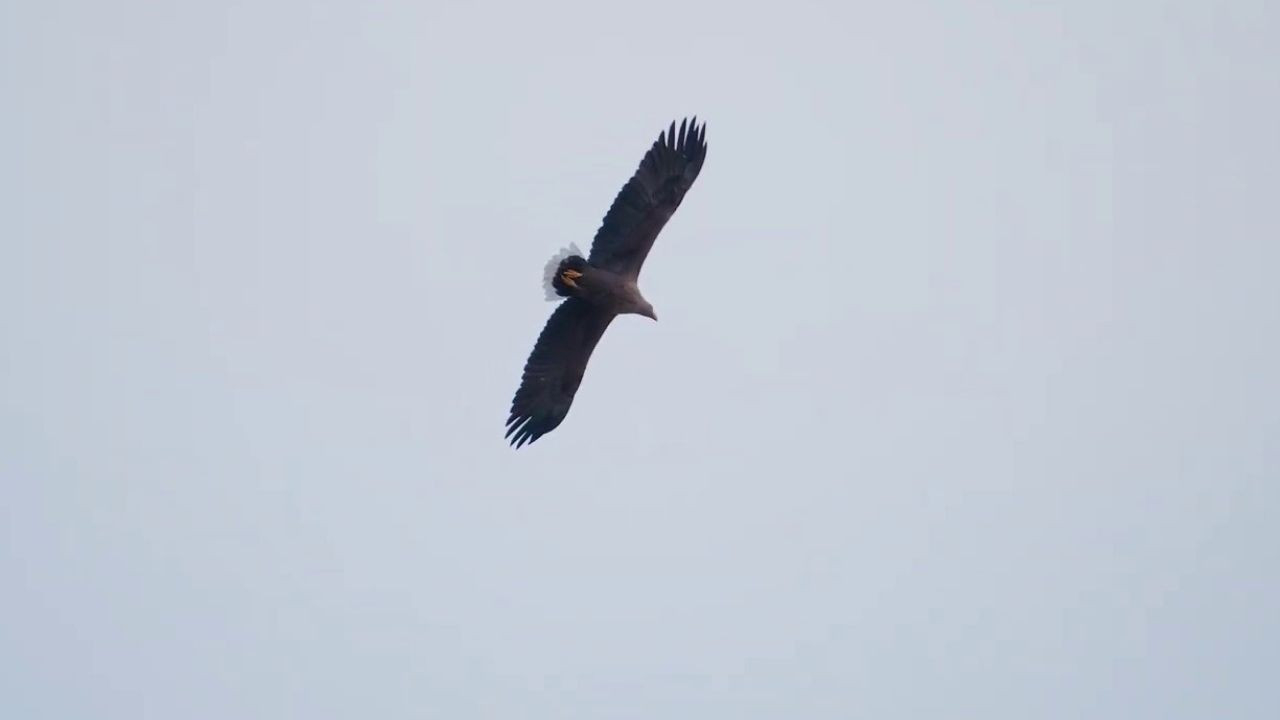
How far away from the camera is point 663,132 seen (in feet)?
51.5

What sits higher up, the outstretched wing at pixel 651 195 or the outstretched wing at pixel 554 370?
the outstretched wing at pixel 651 195

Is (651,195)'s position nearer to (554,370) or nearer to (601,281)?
(601,281)

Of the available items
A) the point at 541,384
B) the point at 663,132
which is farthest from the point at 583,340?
the point at 663,132

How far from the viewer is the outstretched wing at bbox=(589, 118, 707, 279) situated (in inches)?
622

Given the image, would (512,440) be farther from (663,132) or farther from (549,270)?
(663,132)

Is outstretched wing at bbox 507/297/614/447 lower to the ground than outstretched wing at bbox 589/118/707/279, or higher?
lower

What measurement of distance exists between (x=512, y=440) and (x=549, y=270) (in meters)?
1.90

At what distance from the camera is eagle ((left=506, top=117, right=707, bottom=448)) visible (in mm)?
15820

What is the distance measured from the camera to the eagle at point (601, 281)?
15.8 meters

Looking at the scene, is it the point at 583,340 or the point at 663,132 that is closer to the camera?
the point at 663,132

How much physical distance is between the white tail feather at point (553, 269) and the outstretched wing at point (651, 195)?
0.22m

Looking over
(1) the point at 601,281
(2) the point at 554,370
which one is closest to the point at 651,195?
(1) the point at 601,281

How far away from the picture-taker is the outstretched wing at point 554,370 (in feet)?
54.5

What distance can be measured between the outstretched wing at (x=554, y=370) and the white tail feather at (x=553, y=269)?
31 cm
